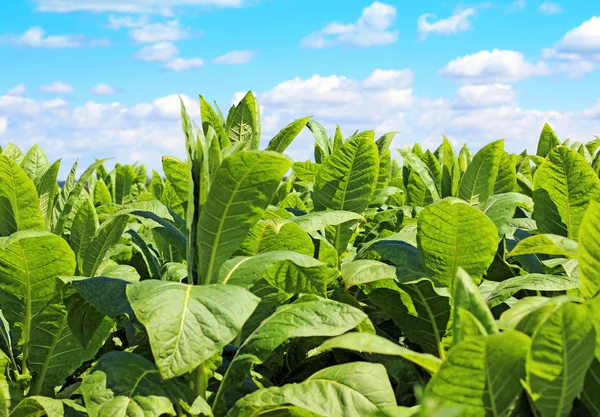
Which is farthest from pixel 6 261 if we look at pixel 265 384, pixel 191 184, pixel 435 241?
pixel 435 241

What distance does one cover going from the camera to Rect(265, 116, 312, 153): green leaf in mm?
2885

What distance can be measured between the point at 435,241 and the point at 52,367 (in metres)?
1.52

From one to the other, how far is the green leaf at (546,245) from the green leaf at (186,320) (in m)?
0.83

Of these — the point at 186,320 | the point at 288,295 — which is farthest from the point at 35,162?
the point at 186,320

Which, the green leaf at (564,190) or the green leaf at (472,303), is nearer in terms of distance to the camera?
the green leaf at (472,303)

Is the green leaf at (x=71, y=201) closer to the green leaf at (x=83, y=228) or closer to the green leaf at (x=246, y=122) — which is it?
the green leaf at (x=83, y=228)

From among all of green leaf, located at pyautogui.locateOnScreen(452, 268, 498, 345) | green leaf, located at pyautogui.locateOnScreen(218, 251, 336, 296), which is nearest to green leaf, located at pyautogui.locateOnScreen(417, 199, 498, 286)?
green leaf, located at pyautogui.locateOnScreen(218, 251, 336, 296)

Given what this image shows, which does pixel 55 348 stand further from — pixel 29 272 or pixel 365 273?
pixel 365 273

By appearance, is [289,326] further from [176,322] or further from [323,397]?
[176,322]

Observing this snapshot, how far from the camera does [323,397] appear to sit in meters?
2.03

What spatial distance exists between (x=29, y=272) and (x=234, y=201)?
2.87 feet

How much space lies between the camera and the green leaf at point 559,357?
1585 mm

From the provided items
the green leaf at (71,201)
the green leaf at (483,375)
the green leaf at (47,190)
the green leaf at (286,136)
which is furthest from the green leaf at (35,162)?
the green leaf at (483,375)

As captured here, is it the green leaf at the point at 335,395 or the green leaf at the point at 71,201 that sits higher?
the green leaf at the point at 71,201
